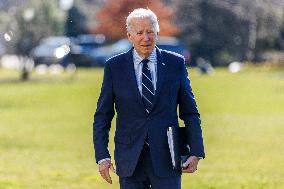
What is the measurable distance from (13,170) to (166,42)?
55.8 m

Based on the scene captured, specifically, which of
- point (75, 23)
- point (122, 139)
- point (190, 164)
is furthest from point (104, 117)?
point (75, 23)

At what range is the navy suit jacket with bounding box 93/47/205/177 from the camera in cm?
571

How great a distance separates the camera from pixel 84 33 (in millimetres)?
78812

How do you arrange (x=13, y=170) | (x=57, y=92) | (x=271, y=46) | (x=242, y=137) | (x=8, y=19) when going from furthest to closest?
(x=271, y=46) → (x=8, y=19) → (x=57, y=92) → (x=242, y=137) → (x=13, y=170)

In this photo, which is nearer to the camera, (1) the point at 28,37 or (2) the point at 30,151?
(2) the point at 30,151

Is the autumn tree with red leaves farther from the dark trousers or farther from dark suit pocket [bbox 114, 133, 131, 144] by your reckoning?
the dark trousers

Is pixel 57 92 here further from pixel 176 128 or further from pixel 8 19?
pixel 176 128

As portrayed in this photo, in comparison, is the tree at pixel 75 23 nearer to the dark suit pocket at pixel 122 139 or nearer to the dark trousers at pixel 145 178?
the dark suit pocket at pixel 122 139

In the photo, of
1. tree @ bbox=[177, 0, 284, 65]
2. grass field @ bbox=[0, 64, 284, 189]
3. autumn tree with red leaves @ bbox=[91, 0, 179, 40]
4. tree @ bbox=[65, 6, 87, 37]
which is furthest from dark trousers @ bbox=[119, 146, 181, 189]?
tree @ bbox=[65, 6, 87, 37]

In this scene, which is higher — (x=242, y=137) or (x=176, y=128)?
(x=176, y=128)

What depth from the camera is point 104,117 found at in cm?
586

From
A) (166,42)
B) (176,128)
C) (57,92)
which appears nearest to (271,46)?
(166,42)

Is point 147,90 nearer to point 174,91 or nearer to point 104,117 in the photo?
point 174,91

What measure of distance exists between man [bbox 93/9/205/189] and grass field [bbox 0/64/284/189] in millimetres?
5927
